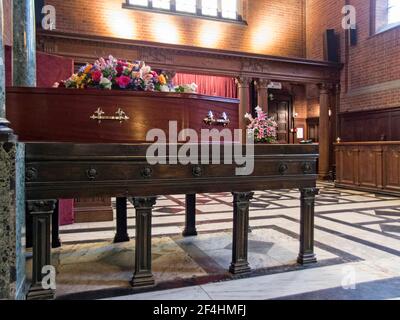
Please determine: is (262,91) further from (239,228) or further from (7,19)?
(239,228)


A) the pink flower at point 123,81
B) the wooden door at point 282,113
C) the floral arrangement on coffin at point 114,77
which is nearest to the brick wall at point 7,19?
the floral arrangement on coffin at point 114,77

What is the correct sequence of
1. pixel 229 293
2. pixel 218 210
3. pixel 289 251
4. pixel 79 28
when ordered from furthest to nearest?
pixel 79 28, pixel 218 210, pixel 289 251, pixel 229 293

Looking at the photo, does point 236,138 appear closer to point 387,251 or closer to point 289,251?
point 289,251

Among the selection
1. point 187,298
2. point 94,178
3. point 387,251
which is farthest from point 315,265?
point 94,178

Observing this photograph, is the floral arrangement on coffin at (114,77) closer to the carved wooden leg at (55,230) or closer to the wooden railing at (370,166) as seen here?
the carved wooden leg at (55,230)

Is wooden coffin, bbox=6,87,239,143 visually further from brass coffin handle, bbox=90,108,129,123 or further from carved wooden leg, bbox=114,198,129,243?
carved wooden leg, bbox=114,198,129,243

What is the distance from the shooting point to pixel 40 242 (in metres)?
2.02

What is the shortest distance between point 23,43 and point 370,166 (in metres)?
7.18

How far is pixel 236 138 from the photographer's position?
8.43ft

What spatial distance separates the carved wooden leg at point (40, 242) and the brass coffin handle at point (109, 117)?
566 mm

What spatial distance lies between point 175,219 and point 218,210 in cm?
96

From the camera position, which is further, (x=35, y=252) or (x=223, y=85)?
(x=223, y=85)

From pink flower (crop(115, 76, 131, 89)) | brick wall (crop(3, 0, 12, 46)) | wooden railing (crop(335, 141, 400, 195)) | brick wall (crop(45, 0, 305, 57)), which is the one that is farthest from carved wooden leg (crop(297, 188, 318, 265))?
brick wall (crop(45, 0, 305, 57))

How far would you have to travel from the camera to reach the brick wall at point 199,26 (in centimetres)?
930
